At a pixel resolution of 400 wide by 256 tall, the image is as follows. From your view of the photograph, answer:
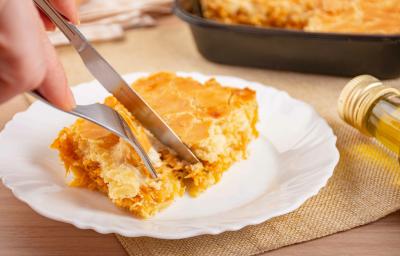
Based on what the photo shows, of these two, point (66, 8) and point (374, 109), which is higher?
point (66, 8)

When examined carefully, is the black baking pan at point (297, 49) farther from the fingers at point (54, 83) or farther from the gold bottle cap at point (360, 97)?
the fingers at point (54, 83)

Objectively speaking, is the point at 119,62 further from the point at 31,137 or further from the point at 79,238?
the point at 79,238

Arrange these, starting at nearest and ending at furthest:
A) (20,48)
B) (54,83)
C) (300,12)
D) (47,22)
→ 1. (20,48)
2. (54,83)
3. (47,22)
4. (300,12)

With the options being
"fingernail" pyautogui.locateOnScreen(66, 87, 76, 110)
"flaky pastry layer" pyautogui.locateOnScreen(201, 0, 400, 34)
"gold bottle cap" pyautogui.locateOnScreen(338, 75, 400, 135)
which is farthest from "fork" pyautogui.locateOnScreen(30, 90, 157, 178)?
"flaky pastry layer" pyautogui.locateOnScreen(201, 0, 400, 34)

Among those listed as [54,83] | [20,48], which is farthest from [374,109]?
[20,48]

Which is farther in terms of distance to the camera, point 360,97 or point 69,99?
point 360,97

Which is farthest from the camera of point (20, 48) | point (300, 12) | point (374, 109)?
point (300, 12)

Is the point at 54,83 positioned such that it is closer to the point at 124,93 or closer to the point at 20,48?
the point at 20,48

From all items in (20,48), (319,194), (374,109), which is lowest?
(319,194)
